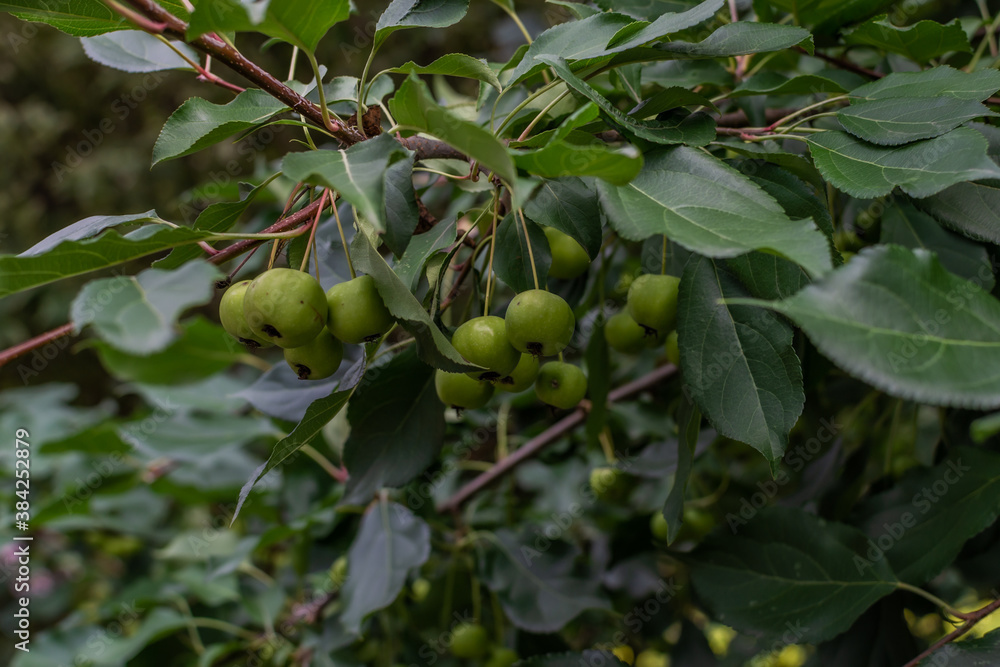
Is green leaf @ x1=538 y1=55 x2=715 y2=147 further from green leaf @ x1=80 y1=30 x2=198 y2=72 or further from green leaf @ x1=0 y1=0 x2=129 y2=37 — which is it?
green leaf @ x1=80 y1=30 x2=198 y2=72

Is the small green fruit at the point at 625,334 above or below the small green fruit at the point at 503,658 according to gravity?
above

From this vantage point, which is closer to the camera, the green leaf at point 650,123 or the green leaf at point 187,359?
the green leaf at point 650,123

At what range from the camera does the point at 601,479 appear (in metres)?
1.04

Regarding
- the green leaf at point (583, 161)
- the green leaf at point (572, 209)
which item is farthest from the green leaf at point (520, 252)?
the green leaf at point (583, 161)

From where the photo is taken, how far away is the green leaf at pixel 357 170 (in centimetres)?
43

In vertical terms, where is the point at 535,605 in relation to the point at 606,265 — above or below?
below

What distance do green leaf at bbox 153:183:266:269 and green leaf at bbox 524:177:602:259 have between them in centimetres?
25

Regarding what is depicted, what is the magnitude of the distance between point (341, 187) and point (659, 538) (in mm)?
798

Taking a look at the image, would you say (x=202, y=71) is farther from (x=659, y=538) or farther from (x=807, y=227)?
(x=659, y=538)

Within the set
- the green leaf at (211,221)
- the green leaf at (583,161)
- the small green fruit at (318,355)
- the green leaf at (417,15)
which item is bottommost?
the small green fruit at (318,355)

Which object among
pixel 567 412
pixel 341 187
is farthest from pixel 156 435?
pixel 341 187

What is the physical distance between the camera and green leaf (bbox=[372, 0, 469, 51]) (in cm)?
62

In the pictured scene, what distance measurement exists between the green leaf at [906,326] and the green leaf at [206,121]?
0.45 m

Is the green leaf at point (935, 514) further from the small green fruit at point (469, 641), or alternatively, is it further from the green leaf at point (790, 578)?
the small green fruit at point (469, 641)
